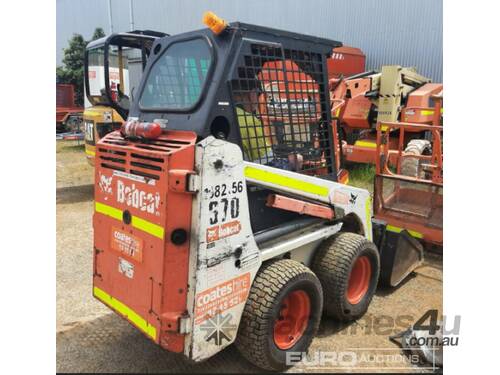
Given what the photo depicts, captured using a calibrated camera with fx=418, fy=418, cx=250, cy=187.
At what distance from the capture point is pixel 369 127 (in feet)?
27.6

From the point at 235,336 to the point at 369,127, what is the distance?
6683 millimetres

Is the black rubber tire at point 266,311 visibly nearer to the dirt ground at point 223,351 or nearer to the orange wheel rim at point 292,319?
the orange wheel rim at point 292,319

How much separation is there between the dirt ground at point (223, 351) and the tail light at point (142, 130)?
138 centimetres

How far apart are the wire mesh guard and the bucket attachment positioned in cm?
105

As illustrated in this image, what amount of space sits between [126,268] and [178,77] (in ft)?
4.38

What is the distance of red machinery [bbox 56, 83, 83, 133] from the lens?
18281mm

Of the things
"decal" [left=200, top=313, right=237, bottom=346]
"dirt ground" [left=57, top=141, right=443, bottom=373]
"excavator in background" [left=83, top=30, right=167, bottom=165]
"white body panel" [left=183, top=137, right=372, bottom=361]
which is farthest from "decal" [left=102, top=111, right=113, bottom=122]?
"decal" [left=200, top=313, right=237, bottom=346]

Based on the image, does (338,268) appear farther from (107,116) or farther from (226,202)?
(107,116)

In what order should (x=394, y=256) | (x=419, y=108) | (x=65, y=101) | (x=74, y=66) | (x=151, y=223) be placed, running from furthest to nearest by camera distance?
(x=74, y=66) → (x=65, y=101) → (x=419, y=108) → (x=394, y=256) → (x=151, y=223)

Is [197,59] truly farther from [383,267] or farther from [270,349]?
[383,267]

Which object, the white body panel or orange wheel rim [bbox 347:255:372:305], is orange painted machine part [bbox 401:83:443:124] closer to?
orange wheel rim [bbox 347:255:372:305]

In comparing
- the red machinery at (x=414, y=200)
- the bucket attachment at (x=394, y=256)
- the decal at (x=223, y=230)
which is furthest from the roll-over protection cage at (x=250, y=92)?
the red machinery at (x=414, y=200)

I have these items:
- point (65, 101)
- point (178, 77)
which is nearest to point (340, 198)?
point (178, 77)

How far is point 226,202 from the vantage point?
2.42m
